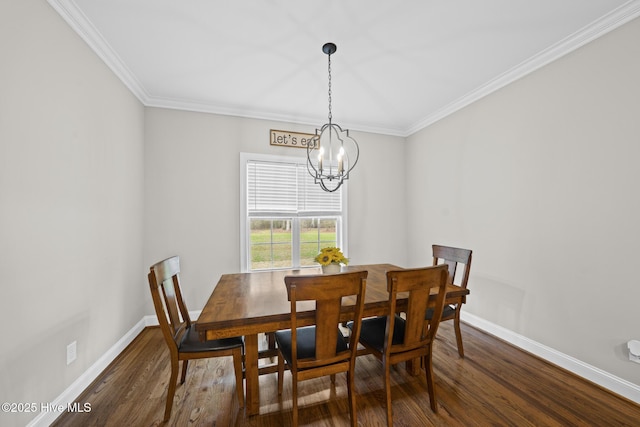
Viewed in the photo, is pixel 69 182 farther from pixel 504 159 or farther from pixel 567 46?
pixel 567 46

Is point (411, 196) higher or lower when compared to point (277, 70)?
lower

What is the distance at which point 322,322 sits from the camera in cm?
152

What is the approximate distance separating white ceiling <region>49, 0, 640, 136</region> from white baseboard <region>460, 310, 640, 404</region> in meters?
2.60

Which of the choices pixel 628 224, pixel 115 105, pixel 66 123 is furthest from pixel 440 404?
pixel 115 105

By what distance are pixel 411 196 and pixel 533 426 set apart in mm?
3081

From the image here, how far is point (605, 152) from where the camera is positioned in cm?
209

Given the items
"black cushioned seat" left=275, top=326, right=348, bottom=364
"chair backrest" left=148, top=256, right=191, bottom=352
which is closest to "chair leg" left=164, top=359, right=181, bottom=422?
"chair backrest" left=148, top=256, right=191, bottom=352

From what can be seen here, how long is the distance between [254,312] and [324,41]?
2.18 meters

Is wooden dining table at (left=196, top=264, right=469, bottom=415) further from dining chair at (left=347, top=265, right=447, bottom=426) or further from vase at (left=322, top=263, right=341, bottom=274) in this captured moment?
vase at (left=322, top=263, right=341, bottom=274)

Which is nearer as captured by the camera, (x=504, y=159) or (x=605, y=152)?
(x=605, y=152)

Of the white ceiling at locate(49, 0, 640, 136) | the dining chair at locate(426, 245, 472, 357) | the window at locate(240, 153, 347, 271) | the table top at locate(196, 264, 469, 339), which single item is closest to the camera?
the table top at locate(196, 264, 469, 339)

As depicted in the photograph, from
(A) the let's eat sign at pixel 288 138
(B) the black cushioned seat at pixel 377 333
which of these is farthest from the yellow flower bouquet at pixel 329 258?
(A) the let's eat sign at pixel 288 138

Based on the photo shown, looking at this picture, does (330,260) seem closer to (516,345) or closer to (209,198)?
(209,198)

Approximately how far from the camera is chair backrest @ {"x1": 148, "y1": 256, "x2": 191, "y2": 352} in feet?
5.40
